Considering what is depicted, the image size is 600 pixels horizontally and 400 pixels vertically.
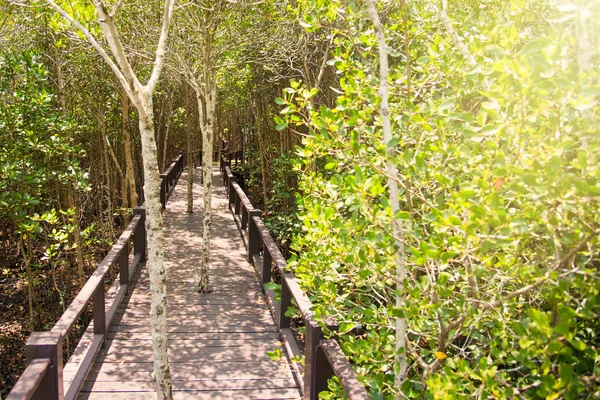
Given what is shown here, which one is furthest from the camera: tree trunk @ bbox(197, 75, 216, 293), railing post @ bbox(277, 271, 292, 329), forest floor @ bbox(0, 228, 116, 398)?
forest floor @ bbox(0, 228, 116, 398)

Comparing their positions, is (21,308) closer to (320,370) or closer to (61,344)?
(61,344)

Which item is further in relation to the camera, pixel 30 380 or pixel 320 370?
pixel 320 370

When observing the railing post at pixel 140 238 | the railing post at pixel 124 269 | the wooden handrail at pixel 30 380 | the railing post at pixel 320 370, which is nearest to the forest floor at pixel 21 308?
the railing post at pixel 140 238

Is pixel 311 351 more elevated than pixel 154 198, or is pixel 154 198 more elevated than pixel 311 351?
pixel 154 198

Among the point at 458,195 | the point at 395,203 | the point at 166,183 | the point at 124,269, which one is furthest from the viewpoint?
the point at 166,183

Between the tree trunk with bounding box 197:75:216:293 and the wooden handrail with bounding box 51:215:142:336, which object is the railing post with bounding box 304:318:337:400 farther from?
the tree trunk with bounding box 197:75:216:293

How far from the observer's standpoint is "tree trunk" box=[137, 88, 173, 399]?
3572mm

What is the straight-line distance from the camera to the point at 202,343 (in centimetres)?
541

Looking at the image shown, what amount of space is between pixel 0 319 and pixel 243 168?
9389 mm

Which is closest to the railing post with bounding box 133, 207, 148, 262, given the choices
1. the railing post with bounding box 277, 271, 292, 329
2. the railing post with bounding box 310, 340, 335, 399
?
the railing post with bounding box 277, 271, 292, 329

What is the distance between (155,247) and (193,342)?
2098 millimetres

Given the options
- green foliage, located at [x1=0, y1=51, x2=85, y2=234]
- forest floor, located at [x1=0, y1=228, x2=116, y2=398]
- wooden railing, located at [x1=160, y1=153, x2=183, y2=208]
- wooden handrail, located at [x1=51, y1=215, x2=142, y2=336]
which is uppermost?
green foliage, located at [x1=0, y1=51, x2=85, y2=234]

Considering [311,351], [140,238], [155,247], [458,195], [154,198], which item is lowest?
[311,351]

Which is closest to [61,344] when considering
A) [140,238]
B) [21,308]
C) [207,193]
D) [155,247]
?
[155,247]
